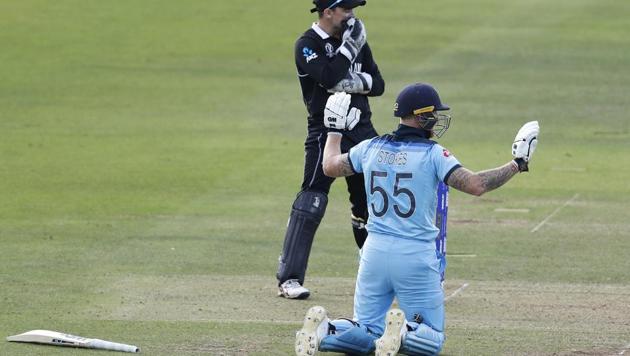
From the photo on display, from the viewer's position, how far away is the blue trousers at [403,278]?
8102 millimetres

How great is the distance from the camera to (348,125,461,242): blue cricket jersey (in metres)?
8.09

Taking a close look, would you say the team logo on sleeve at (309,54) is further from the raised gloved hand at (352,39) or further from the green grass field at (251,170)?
the green grass field at (251,170)

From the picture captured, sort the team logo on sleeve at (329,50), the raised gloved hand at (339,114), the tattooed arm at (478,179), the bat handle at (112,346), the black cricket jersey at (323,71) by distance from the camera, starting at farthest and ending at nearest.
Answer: the team logo on sleeve at (329,50)
the black cricket jersey at (323,71)
the raised gloved hand at (339,114)
the bat handle at (112,346)
the tattooed arm at (478,179)

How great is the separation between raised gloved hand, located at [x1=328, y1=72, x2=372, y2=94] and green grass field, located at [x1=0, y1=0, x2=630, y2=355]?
1555mm

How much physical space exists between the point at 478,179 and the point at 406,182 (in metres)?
0.43

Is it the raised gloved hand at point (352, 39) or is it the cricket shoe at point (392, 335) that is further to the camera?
the raised gloved hand at point (352, 39)

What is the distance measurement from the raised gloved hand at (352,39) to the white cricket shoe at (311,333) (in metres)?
2.76

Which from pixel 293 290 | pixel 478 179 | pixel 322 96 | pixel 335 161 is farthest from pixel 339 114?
pixel 293 290

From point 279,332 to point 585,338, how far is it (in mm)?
1975

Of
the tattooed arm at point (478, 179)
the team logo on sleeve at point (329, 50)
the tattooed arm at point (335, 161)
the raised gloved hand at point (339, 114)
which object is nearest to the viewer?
Answer: the tattooed arm at point (478, 179)

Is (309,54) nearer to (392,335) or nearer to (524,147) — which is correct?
(524,147)

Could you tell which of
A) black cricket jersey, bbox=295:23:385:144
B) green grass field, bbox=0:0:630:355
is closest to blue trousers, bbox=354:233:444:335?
green grass field, bbox=0:0:630:355

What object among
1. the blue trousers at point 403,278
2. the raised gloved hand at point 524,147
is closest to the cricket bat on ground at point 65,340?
the blue trousers at point 403,278

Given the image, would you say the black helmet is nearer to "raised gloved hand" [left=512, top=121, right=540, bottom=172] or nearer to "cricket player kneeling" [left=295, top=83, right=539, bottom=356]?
"cricket player kneeling" [left=295, top=83, right=539, bottom=356]
